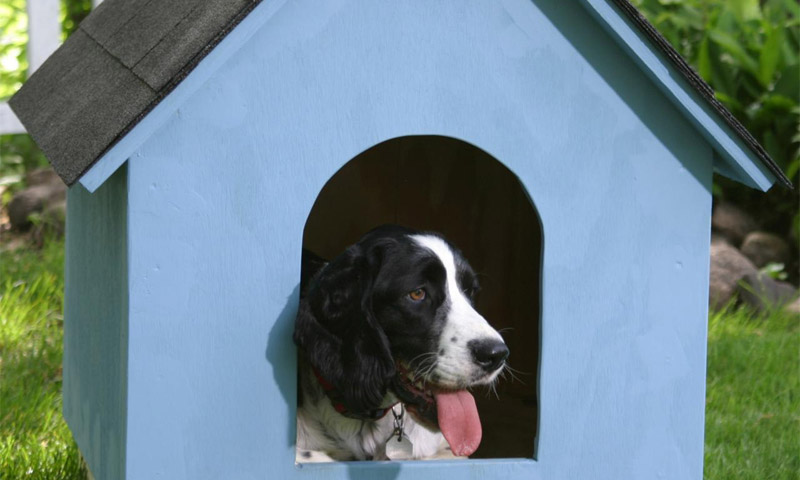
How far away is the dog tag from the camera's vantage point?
3.54 m

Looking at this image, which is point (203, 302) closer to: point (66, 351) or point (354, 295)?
point (354, 295)

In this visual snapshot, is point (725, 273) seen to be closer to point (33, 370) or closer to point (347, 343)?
point (33, 370)

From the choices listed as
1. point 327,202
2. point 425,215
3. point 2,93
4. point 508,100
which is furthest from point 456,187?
point 2,93

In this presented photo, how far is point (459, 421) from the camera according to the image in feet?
10.9

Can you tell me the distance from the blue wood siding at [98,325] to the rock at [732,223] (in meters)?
4.89

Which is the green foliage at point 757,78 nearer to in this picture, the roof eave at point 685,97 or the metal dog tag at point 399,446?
the roof eave at point 685,97

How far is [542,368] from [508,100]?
0.80 meters

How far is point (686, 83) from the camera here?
10.7 feet

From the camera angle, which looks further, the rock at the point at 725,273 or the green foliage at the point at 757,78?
the green foliage at the point at 757,78

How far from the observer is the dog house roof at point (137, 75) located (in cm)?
293

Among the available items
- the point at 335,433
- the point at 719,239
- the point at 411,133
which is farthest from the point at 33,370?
the point at 719,239

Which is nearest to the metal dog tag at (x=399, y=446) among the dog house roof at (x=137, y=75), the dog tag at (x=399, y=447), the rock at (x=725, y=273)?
the dog tag at (x=399, y=447)

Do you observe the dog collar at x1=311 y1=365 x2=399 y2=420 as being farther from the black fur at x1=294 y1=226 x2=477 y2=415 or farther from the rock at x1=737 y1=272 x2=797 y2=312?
the rock at x1=737 y1=272 x2=797 y2=312

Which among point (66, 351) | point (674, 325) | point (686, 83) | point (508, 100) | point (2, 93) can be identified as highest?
point (2, 93)
